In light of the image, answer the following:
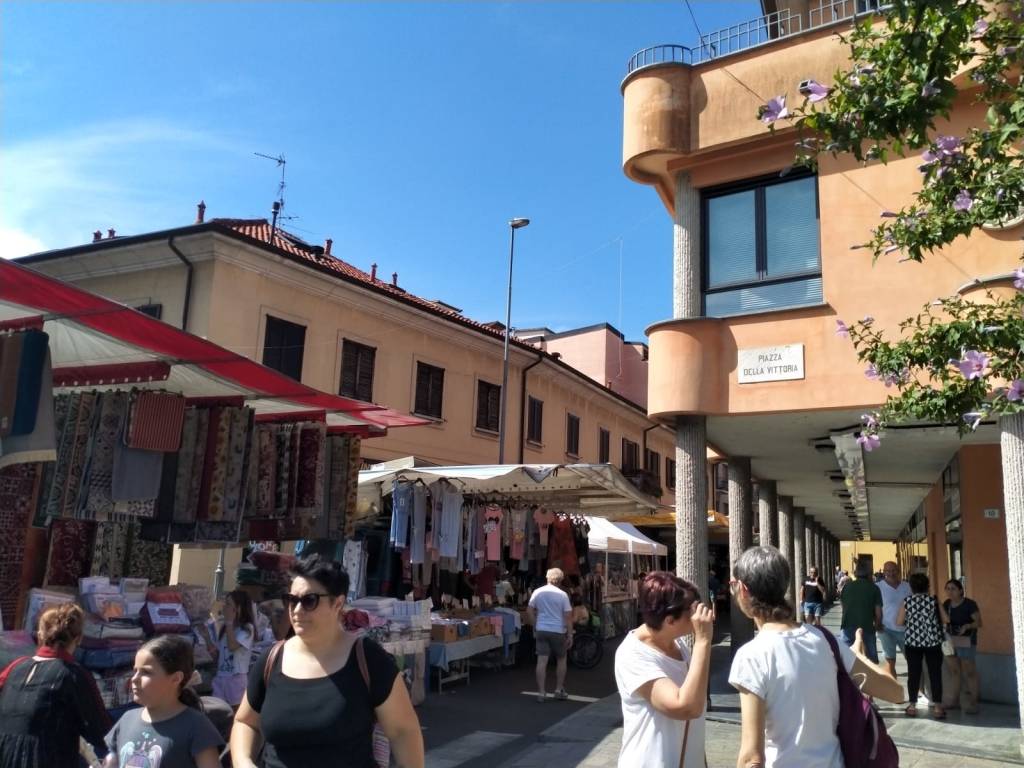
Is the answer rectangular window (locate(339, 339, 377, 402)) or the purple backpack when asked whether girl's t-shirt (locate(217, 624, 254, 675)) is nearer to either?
the purple backpack

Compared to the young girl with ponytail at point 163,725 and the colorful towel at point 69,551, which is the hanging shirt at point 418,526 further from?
the young girl with ponytail at point 163,725

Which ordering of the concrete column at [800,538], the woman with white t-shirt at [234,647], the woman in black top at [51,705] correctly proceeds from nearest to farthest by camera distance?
1. the woman in black top at [51,705]
2. the woman with white t-shirt at [234,647]
3. the concrete column at [800,538]

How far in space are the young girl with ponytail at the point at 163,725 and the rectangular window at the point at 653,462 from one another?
3235 cm

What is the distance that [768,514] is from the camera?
16.9m

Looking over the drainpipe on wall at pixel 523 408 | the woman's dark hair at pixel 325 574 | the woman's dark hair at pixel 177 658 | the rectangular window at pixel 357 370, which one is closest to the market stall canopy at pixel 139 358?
the woman's dark hair at pixel 177 658

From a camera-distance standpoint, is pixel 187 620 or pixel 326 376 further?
pixel 326 376

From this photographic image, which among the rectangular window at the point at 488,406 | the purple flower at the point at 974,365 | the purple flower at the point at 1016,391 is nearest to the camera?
the purple flower at the point at 1016,391

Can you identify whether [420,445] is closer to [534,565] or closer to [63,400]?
[534,565]

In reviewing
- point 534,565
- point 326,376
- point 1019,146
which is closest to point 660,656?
point 1019,146

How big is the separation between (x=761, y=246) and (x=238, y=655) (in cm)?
786

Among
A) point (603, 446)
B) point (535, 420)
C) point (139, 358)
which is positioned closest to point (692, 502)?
point (139, 358)

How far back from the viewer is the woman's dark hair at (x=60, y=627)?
406 centimetres

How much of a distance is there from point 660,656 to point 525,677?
1061 centimetres

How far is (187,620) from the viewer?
7523 mm
